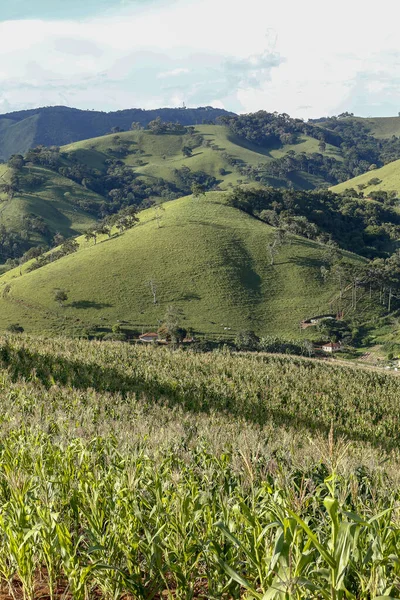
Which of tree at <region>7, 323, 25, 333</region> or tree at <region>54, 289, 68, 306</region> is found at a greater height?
tree at <region>54, 289, 68, 306</region>

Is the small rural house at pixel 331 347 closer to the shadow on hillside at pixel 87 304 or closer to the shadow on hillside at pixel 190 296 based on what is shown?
the shadow on hillside at pixel 190 296

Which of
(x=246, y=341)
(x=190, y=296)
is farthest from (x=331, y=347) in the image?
(x=190, y=296)

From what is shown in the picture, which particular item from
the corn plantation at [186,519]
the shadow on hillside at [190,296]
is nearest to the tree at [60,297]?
the shadow on hillside at [190,296]

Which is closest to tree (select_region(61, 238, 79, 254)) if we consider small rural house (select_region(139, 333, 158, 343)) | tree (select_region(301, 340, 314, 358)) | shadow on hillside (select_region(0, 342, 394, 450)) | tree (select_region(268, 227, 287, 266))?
tree (select_region(268, 227, 287, 266))

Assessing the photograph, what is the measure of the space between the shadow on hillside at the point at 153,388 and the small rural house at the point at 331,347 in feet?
235

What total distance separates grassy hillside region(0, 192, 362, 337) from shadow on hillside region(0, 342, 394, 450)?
71.6 metres

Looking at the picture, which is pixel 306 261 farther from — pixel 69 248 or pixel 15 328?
pixel 15 328

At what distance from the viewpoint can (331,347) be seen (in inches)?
3465

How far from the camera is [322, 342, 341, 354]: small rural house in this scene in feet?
288

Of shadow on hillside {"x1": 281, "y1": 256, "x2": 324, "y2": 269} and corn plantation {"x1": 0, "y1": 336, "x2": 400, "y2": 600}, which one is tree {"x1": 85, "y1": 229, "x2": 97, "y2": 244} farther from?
corn plantation {"x1": 0, "y1": 336, "x2": 400, "y2": 600}

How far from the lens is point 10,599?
12.6 feet

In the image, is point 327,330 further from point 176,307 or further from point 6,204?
point 6,204

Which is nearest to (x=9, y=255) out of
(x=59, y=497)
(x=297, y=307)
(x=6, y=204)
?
(x=6, y=204)

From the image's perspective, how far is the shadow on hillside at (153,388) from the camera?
609 inches
